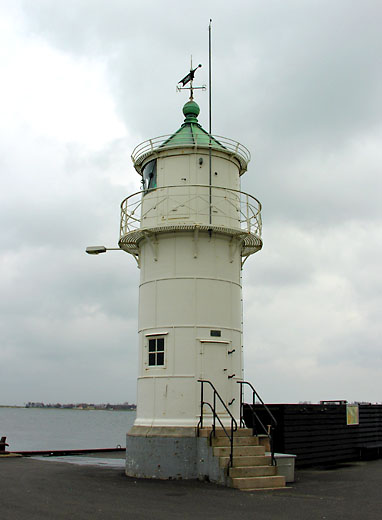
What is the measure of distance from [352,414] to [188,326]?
10116 millimetres

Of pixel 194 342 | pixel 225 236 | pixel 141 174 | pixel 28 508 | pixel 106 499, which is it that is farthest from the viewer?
pixel 141 174

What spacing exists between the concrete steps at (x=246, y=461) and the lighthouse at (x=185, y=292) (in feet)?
2.28

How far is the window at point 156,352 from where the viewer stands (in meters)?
15.8

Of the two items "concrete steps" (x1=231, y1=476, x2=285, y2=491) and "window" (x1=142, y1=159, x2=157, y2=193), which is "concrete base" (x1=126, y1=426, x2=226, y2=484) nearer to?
"concrete steps" (x1=231, y1=476, x2=285, y2=491)

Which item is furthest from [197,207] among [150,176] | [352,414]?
[352,414]

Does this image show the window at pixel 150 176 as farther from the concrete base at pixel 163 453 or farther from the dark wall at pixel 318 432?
the dark wall at pixel 318 432

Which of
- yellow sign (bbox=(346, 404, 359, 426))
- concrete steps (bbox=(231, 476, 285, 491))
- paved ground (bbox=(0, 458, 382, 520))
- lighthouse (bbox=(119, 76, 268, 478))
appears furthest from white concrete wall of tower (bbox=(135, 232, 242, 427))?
yellow sign (bbox=(346, 404, 359, 426))

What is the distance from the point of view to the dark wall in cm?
Answer: 1866

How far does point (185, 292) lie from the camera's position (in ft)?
52.4

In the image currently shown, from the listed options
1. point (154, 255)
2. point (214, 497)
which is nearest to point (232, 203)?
point (154, 255)

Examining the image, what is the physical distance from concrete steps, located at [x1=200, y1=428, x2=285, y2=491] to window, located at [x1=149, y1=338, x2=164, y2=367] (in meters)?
2.23

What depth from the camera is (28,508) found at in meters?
10.3

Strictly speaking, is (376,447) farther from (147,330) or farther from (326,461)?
Answer: (147,330)

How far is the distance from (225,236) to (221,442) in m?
5.66
